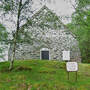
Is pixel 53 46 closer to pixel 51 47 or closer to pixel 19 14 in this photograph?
pixel 51 47

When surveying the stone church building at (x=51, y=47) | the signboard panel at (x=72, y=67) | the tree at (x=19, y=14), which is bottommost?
the signboard panel at (x=72, y=67)

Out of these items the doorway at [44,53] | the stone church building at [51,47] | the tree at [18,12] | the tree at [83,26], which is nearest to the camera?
the tree at [18,12]

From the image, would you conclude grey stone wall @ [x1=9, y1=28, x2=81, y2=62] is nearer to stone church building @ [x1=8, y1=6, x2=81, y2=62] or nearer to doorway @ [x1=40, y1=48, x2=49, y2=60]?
stone church building @ [x1=8, y1=6, x2=81, y2=62]

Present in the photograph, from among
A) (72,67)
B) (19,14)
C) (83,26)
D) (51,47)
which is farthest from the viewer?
(83,26)

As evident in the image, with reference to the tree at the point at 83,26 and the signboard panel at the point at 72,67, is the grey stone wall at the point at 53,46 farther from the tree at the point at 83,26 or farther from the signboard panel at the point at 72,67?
the signboard panel at the point at 72,67

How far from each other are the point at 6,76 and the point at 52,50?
300 inches

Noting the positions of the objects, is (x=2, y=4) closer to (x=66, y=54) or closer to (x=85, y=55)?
(x=66, y=54)

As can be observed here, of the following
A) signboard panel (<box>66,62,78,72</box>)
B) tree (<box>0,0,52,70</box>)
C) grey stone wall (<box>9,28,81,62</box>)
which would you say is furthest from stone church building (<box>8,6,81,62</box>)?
signboard panel (<box>66,62,78,72</box>)

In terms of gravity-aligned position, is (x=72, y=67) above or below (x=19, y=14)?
below

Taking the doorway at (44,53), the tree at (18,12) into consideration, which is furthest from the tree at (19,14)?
the doorway at (44,53)

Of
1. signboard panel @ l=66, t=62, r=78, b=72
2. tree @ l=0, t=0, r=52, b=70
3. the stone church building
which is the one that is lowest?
signboard panel @ l=66, t=62, r=78, b=72

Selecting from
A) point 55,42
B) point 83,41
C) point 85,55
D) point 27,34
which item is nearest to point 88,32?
point 83,41

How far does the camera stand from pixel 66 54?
10.2 meters

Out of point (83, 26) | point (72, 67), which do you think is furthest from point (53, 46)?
point (72, 67)
